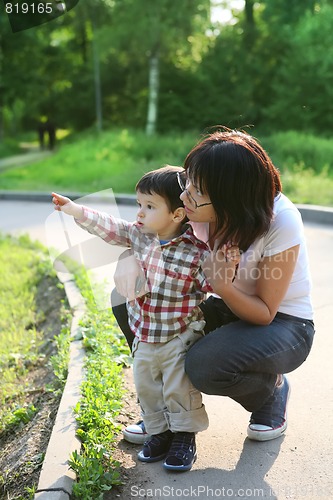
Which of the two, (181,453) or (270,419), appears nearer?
(181,453)

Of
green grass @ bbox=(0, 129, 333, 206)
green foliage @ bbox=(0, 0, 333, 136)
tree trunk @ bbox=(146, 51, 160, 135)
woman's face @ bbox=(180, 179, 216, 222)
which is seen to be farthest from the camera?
tree trunk @ bbox=(146, 51, 160, 135)

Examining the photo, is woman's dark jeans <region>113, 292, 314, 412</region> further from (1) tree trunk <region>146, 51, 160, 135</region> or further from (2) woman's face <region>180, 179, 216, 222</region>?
(1) tree trunk <region>146, 51, 160, 135</region>

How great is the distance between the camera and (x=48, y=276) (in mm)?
6461

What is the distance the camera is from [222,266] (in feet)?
8.43

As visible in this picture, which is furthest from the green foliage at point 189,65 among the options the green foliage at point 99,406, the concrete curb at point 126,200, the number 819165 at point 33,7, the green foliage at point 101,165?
the green foliage at point 99,406

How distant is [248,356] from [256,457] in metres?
0.48

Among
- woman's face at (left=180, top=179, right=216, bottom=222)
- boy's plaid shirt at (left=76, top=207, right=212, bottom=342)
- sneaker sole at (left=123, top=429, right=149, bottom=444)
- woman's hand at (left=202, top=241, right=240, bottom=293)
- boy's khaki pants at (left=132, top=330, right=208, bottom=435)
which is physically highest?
woman's face at (left=180, top=179, right=216, bottom=222)

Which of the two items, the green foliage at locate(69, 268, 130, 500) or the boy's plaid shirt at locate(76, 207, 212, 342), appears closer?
the green foliage at locate(69, 268, 130, 500)

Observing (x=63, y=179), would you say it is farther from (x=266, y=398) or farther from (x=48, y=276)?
(x=266, y=398)

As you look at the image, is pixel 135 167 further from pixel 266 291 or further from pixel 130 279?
pixel 266 291

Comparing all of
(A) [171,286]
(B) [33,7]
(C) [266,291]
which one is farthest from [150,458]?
(B) [33,7]

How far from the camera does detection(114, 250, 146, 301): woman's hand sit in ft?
9.22

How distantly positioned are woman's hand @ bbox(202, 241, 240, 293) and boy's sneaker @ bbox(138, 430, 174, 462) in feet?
2.38

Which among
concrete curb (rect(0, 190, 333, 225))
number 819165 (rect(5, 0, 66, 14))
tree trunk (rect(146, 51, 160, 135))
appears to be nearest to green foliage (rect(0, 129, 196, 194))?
concrete curb (rect(0, 190, 333, 225))
